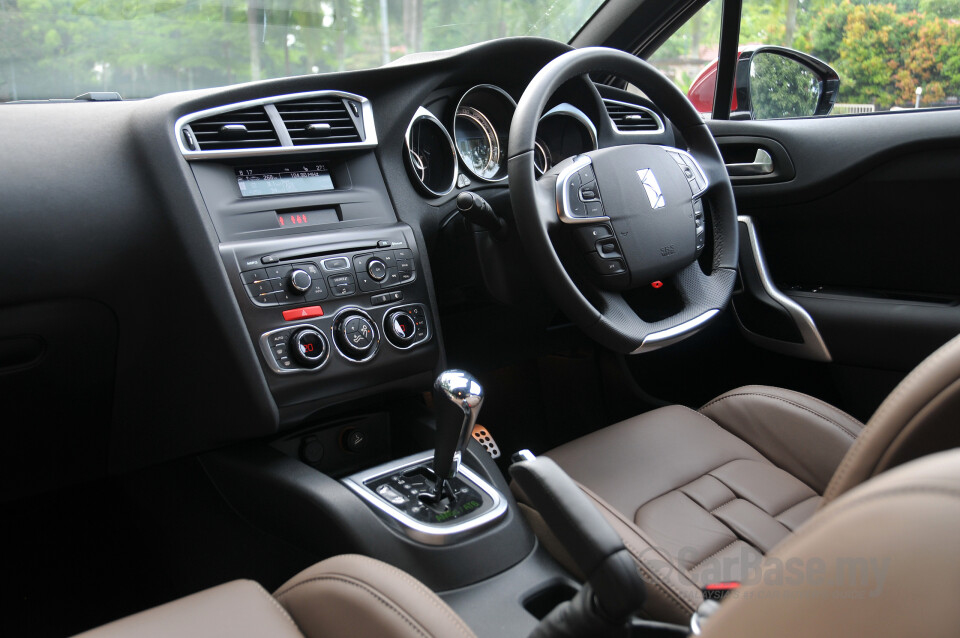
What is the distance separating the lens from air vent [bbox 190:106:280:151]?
1297 mm

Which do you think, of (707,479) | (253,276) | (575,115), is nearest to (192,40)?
(253,276)

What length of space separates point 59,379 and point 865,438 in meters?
1.24

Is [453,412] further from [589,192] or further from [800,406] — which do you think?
[800,406]

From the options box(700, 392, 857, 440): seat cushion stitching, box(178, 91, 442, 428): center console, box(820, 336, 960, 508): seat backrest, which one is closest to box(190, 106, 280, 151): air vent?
box(178, 91, 442, 428): center console

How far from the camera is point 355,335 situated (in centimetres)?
137

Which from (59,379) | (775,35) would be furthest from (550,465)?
(775,35)

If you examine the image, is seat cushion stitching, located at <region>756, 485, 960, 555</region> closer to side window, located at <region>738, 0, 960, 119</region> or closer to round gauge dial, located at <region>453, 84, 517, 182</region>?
round gauge dial, located at <region>453, 84, 517, 182</region>

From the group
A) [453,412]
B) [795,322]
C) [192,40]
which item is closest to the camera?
[453,412]

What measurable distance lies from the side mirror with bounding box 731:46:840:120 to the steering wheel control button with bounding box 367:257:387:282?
1.27 metres

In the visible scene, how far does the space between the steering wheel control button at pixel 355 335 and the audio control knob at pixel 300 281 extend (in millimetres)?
79

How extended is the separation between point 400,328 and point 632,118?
86 centimetres

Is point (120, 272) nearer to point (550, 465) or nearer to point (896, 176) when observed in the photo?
point (550, 465)

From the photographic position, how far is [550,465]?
750 mm

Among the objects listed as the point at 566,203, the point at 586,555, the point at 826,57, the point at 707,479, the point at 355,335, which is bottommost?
the point at 707,479
